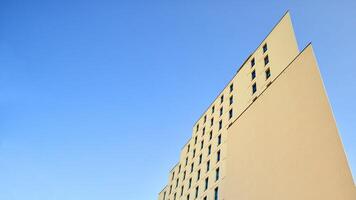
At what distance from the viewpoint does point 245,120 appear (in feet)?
81.1

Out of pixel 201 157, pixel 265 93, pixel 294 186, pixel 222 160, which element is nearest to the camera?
pixel 294 186

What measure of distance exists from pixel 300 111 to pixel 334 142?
3.62 m

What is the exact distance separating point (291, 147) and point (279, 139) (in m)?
1.41

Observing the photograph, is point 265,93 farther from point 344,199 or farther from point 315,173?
point 344,199

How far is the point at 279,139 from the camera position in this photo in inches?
753

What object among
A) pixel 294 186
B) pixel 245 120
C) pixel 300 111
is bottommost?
pixel 294 186

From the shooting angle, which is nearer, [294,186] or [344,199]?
[344,199]

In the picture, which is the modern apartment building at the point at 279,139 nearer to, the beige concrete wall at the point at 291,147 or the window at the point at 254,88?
the beige concrete wall at the point at 291,147

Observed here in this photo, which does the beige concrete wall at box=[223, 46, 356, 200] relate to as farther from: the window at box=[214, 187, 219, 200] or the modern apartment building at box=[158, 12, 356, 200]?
the window at box=[214, 187, 219, 200]

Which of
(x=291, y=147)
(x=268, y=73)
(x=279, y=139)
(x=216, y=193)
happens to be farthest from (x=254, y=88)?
(x=291, y=147)

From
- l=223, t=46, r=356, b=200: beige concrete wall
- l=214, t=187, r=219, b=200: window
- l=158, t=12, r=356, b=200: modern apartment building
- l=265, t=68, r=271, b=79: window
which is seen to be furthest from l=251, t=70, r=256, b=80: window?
l=214, t=187, r=219, b=200: window

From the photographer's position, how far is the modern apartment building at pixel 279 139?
50.1ft

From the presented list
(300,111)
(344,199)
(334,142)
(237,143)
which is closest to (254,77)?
(237,143)

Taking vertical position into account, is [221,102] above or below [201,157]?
above
